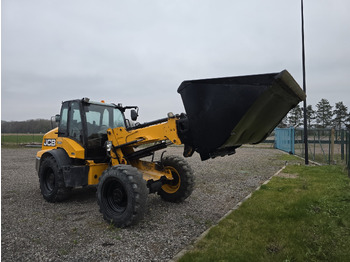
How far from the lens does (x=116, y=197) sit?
516cm

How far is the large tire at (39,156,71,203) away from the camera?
242 inches

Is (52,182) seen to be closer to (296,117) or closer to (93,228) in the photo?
(93,228)

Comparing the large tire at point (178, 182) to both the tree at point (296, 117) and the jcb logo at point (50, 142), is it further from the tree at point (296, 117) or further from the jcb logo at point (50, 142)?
the tree at point (296, 117)

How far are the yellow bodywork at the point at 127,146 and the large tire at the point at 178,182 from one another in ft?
0.52

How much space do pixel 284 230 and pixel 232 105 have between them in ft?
7.47

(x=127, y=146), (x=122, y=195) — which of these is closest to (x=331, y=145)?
(x=127, y=146)

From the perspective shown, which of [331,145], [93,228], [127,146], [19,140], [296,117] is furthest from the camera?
[296,117]

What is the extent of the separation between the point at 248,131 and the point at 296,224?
1.86 meters

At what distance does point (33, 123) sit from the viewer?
32125 mm

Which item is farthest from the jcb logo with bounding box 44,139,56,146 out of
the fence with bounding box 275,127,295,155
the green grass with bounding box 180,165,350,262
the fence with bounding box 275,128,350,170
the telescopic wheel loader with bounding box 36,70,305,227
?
the fence with bounding box 275,127,295,155

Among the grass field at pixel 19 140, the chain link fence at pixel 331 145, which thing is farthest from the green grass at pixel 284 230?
the grass field at pixel 19 140

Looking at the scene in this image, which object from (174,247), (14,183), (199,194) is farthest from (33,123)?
(174,247)

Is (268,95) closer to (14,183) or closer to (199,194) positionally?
(199,194)

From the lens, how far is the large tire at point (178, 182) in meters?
6.07
